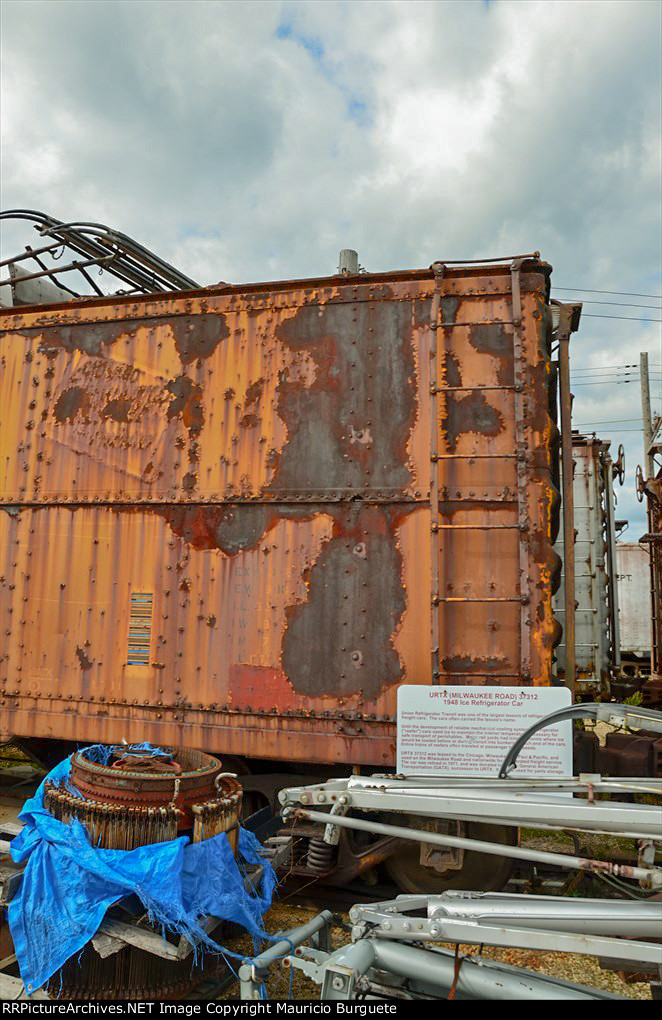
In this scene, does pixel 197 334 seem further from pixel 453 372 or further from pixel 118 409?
pixel 453 372

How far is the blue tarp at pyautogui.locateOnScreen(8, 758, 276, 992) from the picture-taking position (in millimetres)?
3281

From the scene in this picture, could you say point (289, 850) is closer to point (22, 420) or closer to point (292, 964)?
point (292, 964)

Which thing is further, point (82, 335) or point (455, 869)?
point (82, 335)

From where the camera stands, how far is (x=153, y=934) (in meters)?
3.33

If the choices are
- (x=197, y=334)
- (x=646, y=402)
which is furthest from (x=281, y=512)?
(x=646, y=402)

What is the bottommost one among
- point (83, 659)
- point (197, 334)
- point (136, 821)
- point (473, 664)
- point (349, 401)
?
point (136, 821)

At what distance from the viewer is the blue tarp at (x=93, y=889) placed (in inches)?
129

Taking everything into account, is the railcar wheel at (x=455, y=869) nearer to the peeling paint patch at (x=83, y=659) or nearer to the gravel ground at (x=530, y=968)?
the gravel ground at (x=530, y=968)

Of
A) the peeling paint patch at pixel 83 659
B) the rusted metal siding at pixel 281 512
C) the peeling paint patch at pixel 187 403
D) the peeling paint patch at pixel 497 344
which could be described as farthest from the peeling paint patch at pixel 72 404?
the peeling paint patch at pixel 497 344

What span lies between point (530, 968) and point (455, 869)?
28.1 inches

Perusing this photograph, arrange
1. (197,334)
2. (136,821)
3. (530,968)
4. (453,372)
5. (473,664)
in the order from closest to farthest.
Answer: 1. (136,821)
2. (530,968)
3. (473,664)
4. (453,372)
5. (197,334)

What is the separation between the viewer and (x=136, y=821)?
3.54m

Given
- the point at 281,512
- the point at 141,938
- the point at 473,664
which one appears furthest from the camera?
the point at 281,512

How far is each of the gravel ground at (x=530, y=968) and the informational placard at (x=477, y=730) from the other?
0.99 metres
